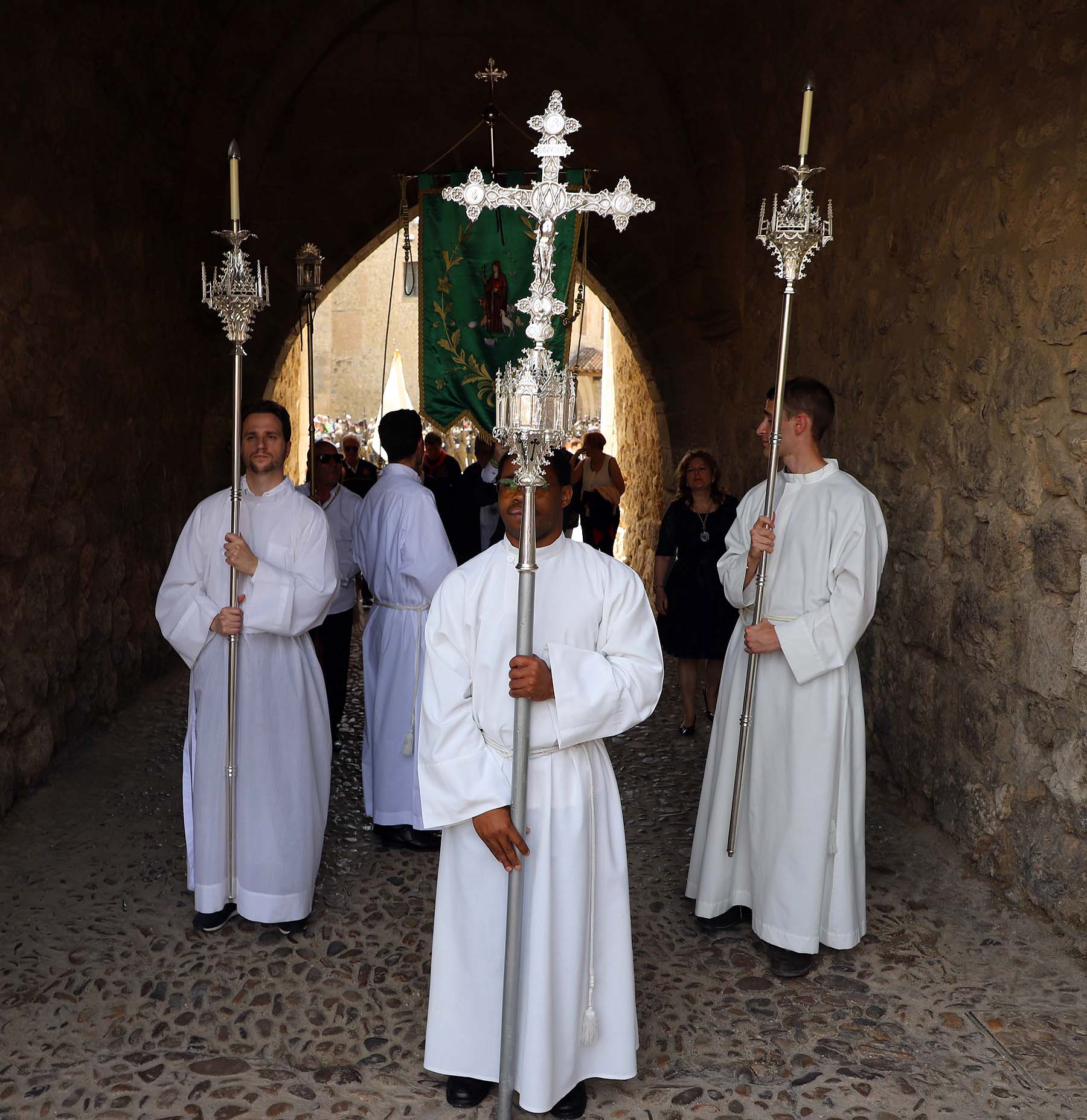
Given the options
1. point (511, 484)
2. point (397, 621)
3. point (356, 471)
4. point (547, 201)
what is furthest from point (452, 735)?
point (356, 471)

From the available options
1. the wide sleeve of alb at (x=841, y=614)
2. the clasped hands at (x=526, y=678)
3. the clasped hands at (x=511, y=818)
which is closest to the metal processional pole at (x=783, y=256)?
the wide sleeve of alb at (x=841, y=614)

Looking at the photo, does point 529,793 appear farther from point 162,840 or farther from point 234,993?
point 162,840

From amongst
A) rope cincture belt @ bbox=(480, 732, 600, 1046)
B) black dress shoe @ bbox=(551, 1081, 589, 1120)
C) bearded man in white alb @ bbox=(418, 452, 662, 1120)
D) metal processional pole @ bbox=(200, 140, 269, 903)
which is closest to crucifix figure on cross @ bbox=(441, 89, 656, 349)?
bearded man in white alb @ bbox=(418, 452, 662, 1120)

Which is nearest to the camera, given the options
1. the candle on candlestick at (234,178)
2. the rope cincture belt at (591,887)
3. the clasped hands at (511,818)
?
the clasped hands at (511,818)

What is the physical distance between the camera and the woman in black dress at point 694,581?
5.98m

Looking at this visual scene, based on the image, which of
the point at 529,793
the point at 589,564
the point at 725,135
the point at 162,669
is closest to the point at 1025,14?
the point at 589,564

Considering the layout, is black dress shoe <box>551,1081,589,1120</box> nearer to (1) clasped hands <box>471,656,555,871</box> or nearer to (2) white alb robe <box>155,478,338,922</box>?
(1) clasped hands <box>471,656,555,871</box>

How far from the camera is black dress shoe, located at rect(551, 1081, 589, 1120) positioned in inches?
109

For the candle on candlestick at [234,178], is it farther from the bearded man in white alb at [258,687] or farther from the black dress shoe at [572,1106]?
the black dress shoe at [572,1106]

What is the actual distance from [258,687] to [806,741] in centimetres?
182

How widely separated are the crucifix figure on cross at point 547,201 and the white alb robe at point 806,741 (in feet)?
5.21

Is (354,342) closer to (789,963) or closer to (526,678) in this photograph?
(789,963)

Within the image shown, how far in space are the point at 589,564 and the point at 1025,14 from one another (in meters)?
2.77

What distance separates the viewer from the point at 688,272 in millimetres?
8617
